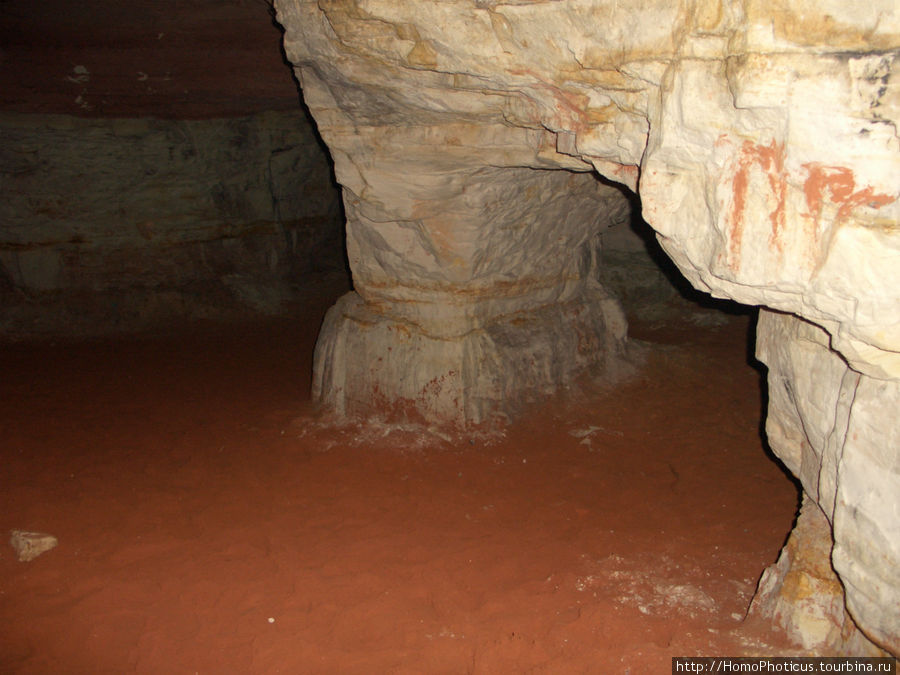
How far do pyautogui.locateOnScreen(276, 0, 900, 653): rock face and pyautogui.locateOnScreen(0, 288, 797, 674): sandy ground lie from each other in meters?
1.16

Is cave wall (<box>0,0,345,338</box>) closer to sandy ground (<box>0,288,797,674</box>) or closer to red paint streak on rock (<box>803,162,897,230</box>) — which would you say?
sandy ground (<box>0,288,797,674</box>)

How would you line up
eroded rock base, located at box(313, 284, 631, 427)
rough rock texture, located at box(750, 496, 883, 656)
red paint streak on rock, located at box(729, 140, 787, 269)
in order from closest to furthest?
1. red paint streak on rock, located at box(729, 140, 787, 269)
2. rough rock texture, located at box(750, 496, 883, 656)
3. eroded rock base, located at box(313, 284, 631, 427)

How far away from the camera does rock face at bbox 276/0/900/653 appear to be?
80.9 inches

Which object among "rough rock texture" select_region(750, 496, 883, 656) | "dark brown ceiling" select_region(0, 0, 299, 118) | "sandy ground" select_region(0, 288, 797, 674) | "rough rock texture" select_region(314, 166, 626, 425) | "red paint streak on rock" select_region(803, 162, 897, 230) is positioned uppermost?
"dark brown ceiling" select_region(0, 0, 299, 118)

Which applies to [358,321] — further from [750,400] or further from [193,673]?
[750,400]

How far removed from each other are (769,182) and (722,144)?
219 mm

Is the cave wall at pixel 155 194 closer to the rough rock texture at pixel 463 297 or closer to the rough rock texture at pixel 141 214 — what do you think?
the rough rock texture at pixel 141 214

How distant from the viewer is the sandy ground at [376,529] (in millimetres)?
3395

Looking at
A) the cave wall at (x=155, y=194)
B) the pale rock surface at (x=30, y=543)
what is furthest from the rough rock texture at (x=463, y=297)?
the pale rock surface at (x=30, y=543)

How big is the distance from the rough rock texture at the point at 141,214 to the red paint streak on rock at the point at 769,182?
783 centimetres

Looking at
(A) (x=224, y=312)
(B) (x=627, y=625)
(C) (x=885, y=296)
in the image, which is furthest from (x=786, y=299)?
(A) (x=224, y=312)

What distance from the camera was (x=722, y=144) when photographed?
236 cm

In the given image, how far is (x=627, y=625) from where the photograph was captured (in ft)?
11.3

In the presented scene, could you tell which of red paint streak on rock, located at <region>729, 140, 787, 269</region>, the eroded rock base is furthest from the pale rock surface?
red paint streak on rock, located at <region>729, 140, 787, 269</region>
